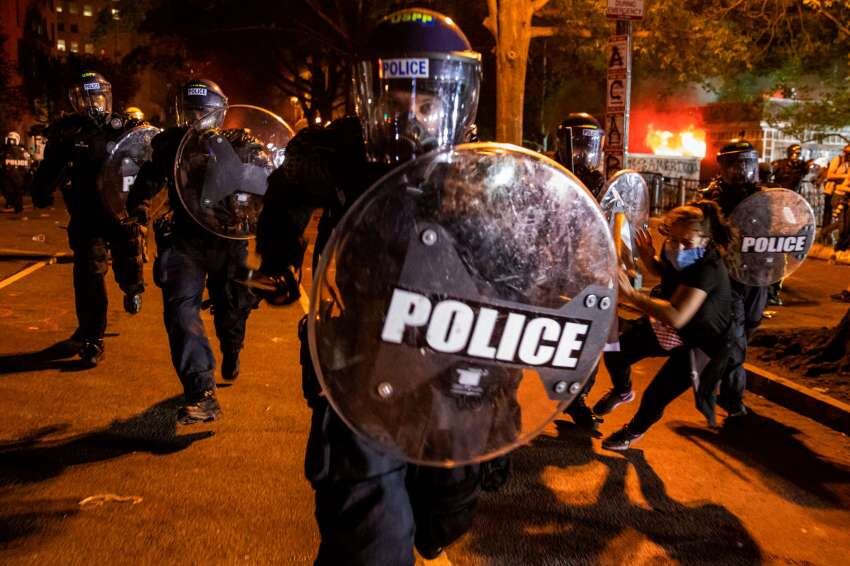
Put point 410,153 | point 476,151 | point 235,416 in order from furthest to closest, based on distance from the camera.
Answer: point 235,416, point 410,153, point 476,151

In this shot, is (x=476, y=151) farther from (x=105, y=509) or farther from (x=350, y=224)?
(x=105, y=509)

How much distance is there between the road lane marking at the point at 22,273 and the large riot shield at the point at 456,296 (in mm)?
8276

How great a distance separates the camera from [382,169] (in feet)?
7.54

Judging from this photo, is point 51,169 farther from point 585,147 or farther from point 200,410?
point 585,147

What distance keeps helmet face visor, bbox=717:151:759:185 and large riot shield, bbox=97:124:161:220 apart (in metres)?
4.20

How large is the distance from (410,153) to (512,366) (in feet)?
2.19

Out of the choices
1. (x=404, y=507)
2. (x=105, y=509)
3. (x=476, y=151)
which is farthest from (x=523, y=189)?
(x=105, y=509)

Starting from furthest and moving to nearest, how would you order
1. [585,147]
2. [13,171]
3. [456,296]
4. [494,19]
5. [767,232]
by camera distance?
[13,171] → [494,19] → [767,232] → [585,147] → [456,296]

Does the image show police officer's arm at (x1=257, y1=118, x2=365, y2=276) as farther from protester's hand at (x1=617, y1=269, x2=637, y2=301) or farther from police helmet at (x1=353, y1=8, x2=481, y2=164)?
protester's hand at (x1=617, y1=269, x2=637, y2=301)

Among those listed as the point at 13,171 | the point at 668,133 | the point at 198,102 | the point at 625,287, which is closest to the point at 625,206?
the point at 625,287

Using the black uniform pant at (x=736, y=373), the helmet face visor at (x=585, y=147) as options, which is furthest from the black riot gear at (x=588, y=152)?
the black uniform pant at (x=736, y=373)

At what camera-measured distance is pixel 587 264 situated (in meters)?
2.14

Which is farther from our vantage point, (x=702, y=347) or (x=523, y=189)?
(x=702, y=347)

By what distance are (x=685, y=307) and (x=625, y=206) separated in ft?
4.30
